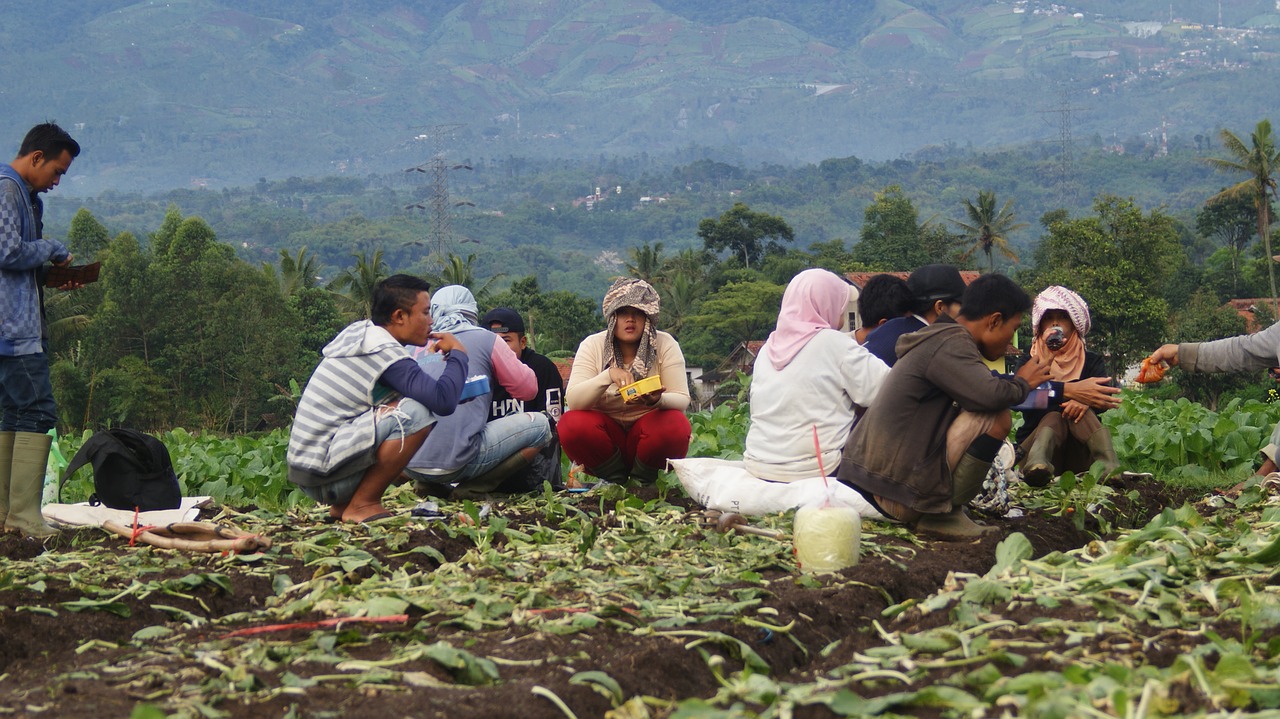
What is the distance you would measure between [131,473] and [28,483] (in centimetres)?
67

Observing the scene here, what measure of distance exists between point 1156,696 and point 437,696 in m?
1.79

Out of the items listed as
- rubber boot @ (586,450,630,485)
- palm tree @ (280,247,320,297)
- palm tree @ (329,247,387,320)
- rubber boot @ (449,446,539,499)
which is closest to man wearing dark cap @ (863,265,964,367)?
rubber boot @ (586,450,630,485)

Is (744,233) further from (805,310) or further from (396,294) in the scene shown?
(396,294)

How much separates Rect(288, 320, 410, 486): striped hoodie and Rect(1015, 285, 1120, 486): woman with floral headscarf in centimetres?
359

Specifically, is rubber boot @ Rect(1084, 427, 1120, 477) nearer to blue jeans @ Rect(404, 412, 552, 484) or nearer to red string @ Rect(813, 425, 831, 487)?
red string @ Rect(813, 425, 831, 487)

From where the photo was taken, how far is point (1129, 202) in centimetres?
6900

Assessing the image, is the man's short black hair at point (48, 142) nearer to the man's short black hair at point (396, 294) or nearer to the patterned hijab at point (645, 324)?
the man's short black hair at point (396, 294)

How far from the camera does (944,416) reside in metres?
5.80

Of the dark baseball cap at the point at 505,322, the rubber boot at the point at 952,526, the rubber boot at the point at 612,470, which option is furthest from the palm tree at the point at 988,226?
the rubber boot at the point at 952,526

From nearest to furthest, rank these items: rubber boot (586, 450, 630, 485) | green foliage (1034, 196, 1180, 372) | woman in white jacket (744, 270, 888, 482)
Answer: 1. woman in white jacket (744, 270, 888, 482)
2. rubber boot (586, 450, 630, 485)
3. green foliage (1034, 196, 1180, 372)

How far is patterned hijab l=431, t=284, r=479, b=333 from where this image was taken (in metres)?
7.47

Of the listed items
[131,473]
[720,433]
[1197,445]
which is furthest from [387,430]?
[1197,445]


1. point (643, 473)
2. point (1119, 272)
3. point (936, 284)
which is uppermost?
point (936, 284)

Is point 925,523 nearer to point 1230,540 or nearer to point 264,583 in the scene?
point 1230,540
